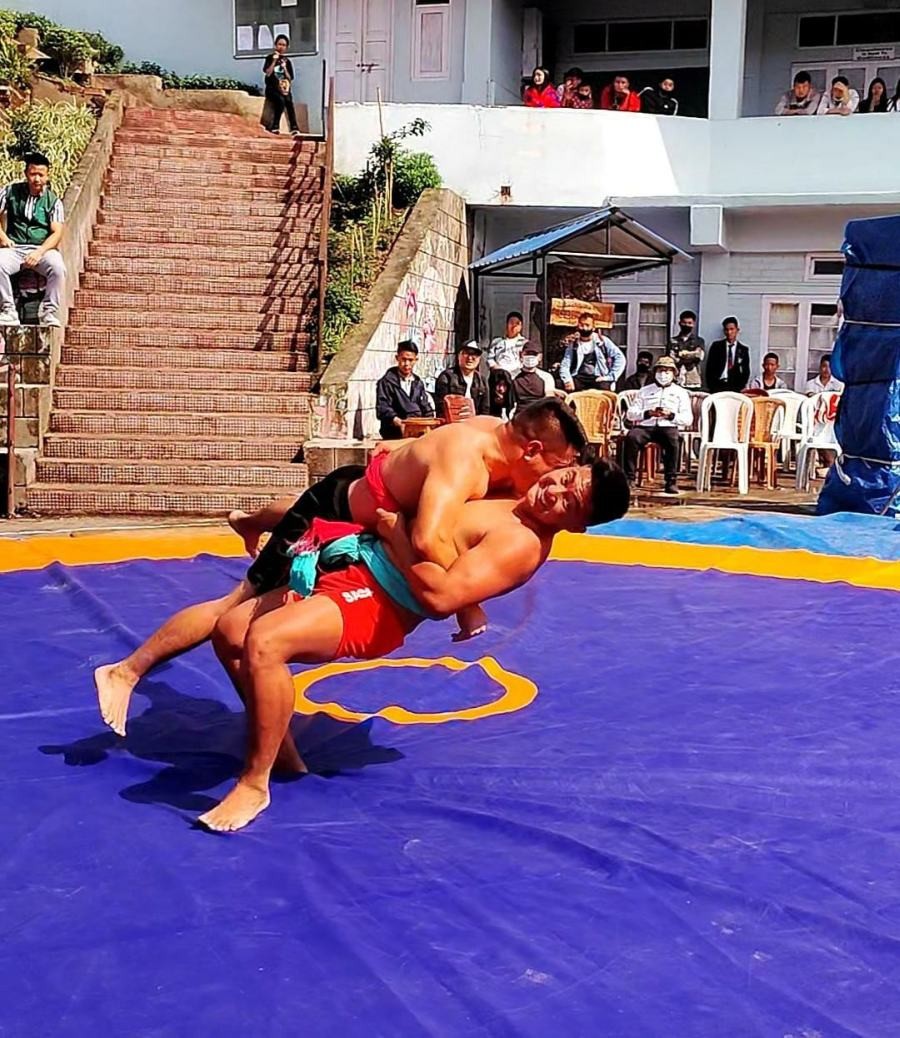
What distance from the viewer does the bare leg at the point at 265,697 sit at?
3.26 m

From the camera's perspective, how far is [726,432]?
11.3 metres

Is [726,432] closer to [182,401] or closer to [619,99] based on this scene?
[182,401]

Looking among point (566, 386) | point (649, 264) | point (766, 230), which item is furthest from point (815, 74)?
point (566, 386)

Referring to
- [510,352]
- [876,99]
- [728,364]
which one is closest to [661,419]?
[510,352]

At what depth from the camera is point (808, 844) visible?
10.5 feet

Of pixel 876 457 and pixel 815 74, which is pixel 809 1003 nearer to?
pixel 876 457

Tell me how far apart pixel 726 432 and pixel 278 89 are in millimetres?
7586

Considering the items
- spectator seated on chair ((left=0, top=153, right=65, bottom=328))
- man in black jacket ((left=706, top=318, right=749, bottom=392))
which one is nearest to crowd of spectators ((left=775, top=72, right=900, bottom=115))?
man in black jacket ((left=706, top=318, right=749, bottom=392))

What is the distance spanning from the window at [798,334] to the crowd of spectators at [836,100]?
2.32 meters

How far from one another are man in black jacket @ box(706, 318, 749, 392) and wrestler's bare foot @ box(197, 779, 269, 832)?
10.7 meters

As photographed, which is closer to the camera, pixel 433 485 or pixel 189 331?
pixel 433 485

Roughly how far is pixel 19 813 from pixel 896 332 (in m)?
6.92

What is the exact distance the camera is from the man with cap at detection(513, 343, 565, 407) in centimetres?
1126

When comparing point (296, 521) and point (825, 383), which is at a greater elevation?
point (825, 383)
